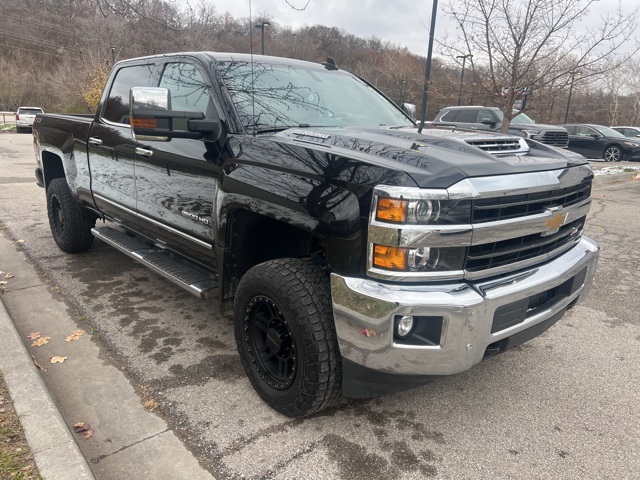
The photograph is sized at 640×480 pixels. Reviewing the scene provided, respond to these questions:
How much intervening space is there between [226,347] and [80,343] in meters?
1.01

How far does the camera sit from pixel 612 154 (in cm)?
1780

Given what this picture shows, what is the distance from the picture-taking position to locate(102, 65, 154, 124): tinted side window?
3964 millimetres

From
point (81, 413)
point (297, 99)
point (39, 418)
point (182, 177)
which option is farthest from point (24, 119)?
point (39, 418)

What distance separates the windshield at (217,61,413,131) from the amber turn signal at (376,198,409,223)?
1.16 meters

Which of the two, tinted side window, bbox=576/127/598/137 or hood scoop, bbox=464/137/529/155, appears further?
tinted side window, bbox=576/127/598/137

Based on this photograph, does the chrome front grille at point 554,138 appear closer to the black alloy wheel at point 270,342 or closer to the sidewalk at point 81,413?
the black alloy wheel at point 270,342

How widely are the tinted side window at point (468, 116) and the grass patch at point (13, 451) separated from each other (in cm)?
1257

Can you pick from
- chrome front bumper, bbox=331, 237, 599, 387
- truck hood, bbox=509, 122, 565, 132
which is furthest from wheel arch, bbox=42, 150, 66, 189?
truck hood, bbox=509, 122, 565, 132

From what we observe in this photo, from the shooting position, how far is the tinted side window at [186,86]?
3182mm

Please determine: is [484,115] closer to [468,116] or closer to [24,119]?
[468,116]

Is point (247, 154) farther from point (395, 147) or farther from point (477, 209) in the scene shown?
point (477, 209)

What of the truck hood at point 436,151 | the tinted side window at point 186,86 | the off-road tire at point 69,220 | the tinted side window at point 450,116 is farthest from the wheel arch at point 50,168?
the tinted side window at point 450,116

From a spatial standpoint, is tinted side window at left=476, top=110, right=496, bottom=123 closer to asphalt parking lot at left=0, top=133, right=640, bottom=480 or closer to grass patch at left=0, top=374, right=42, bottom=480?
asphalt parking lot at left=0, top=133, right=640, bottom=480

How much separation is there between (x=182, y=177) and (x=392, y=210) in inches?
68.2
